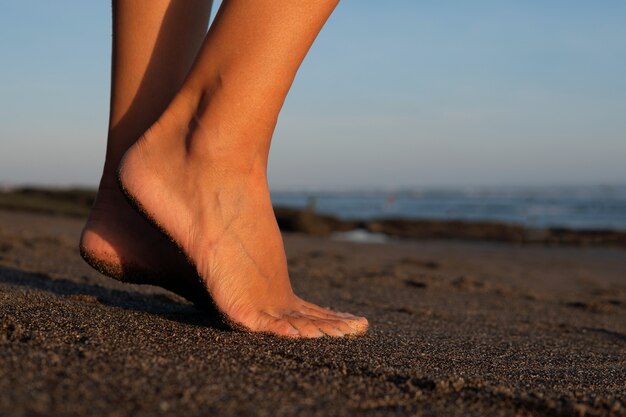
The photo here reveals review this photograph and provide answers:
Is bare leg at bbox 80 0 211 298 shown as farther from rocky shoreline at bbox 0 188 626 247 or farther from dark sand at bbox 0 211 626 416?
rocky shoreline at bbox 0 188 626 247

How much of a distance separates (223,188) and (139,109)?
38 cm

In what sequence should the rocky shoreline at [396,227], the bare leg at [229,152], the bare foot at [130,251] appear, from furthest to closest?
the rocky shoreline at [396,227], the bare foot at [130,251], the bare leg at [229,152]

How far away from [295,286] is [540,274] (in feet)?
11.5

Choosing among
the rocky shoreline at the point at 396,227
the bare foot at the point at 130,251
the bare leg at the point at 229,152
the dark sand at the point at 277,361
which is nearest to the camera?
the dark sand at the point at 277,361

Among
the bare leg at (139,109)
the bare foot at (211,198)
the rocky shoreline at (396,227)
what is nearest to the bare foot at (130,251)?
the bare leg at (139,109)

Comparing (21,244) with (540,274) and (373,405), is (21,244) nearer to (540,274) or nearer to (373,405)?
(373,405)

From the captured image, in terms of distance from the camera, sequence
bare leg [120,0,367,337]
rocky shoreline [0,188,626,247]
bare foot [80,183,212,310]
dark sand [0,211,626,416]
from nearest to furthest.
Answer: dark sand [0,211,626,416] → bare leg [120,0,367,337] → bare foot [80,183,212,310] → rocky shoreline [0,188,626,247]

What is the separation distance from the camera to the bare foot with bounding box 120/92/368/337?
4.59 feet

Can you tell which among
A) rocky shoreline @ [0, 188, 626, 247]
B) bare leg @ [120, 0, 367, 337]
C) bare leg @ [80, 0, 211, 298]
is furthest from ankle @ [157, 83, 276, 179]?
rocky shoreline @ [0, 188, 626, 247]

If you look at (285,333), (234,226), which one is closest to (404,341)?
(285,333)

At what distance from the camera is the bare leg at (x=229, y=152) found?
1.35 meters

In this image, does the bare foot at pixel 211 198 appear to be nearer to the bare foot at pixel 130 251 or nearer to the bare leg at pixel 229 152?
the bare leg at pixel 229 152

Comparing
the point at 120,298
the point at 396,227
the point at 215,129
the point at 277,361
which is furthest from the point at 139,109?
the point at 396,227

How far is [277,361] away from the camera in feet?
3.61
